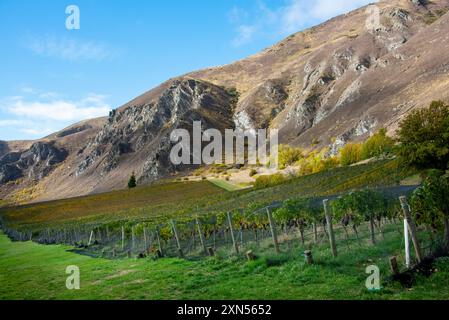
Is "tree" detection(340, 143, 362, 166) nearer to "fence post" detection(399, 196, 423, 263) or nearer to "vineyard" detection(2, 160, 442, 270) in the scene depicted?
"vineyard" detection(2, 160, 442, 270)

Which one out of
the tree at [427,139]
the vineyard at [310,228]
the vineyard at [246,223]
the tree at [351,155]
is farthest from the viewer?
the tree at [351,155]

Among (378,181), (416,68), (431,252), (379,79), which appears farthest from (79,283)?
(379,79)

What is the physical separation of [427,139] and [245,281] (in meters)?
39.9

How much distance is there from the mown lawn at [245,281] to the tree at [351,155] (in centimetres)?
9053

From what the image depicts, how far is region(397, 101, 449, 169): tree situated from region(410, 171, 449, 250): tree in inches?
1283

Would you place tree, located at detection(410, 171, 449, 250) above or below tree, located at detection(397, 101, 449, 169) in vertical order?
below

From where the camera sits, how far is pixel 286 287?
13875 millimetres

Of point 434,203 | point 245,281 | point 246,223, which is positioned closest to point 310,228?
point 246,223

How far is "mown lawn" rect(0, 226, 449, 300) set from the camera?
41.6 ft

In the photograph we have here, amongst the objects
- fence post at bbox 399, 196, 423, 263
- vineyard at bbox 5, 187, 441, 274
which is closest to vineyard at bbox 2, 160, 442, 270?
vineyard at bbox 5, 187, 441, 274

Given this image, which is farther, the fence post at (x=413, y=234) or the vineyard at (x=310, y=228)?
the vineyard at (x=310, y=228)

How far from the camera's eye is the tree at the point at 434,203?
15.2 meters

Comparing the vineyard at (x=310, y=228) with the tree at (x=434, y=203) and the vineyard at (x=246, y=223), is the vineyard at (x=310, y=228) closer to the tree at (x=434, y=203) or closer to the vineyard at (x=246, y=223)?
the vineyard at (x=246, y=223)

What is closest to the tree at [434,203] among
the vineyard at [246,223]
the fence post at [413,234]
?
the vineyard at [246,223]
